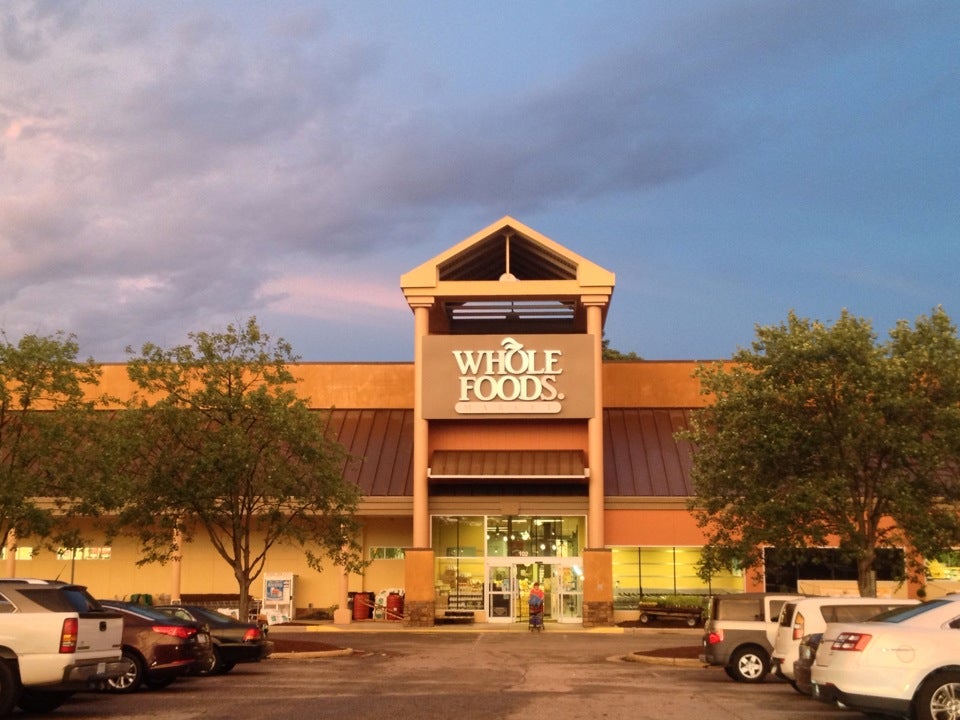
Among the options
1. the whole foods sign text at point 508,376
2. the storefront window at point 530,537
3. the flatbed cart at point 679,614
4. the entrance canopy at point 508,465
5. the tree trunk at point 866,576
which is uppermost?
the whole foods sign text at point 508,376

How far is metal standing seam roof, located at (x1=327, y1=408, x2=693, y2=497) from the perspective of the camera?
3841 centimetres

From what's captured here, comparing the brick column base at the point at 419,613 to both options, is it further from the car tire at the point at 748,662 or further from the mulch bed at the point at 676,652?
the car tire at the point at 748,662

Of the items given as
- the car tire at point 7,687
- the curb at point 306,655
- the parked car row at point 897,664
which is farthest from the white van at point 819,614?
the curb at point 306,655

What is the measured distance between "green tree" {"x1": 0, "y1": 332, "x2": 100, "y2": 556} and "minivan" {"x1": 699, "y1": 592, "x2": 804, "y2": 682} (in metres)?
14.0

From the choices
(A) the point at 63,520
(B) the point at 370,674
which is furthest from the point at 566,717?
(A) the point at 63,520

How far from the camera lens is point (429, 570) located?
37.4 metres

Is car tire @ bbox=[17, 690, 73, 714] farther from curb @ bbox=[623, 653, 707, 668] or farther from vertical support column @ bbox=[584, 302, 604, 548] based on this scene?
vertical support column @ bbox=[584, 302, 604, 548]

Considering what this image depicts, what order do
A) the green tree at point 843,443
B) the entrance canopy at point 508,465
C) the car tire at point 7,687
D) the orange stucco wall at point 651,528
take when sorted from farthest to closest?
the entrance canopy at point 508,465 < the orange stucco wall at point 651,528 < the green tree at point 843,443 < the car tire at point 7,687

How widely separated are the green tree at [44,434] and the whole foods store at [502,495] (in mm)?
12560

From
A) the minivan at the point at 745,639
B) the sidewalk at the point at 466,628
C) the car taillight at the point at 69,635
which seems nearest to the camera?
the car taillight at the point at 69,635

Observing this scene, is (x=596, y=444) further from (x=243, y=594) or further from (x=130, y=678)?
(x=130, y=678)

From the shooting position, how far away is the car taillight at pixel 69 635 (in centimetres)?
1394

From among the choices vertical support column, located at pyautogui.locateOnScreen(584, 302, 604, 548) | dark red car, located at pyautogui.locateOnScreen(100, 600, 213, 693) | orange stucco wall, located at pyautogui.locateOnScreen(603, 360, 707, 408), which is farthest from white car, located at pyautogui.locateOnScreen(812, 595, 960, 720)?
orange stucco wall, located at pyautogui.locateOnScreen(603, 360, 707, 408)

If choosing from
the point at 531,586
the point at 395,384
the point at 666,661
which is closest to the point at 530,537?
the point at 531,586
